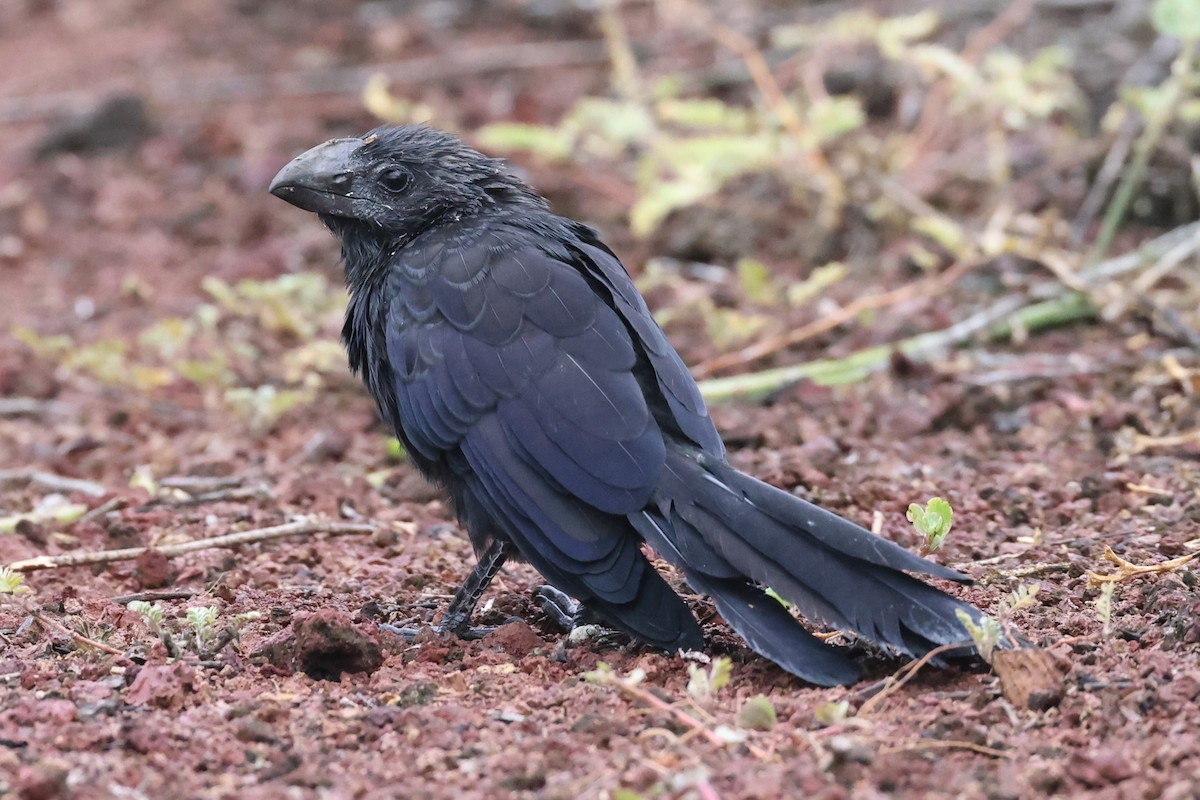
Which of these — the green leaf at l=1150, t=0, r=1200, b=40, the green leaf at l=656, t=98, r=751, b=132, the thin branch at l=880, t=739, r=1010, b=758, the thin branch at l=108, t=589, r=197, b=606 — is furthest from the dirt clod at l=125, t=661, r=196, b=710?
the green leaf at l=1150, t=0, r=1200, b=40

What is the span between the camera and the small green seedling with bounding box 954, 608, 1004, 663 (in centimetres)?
310

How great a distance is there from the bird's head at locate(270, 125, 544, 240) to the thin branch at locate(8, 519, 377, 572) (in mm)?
946

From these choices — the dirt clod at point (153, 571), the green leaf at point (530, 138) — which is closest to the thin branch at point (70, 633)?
the dirt clod at point (153, 571)

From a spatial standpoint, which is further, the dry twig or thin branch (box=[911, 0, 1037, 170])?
thin branch (box=[911, 0, 1037, 170])

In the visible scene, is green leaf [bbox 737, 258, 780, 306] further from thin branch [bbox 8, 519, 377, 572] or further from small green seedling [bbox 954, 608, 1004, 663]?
small green seedling [bbox 954, 608, 1004, 663]

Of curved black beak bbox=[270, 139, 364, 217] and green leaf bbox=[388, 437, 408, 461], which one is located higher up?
curved black beak bbox=[270, 139, 364, 217]

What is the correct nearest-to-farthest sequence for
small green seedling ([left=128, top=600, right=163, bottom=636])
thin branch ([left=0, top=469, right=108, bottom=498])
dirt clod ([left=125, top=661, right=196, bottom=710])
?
1. dirt clod ([left=125, top=661, right=196, bottom=710])
2. small green seedling ([left=128, top=600, right=163, bottom=636])
3. thin branch ([left=0, top=469, right=108, bottom=498])

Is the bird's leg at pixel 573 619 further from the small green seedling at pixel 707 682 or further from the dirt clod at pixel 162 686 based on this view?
the dirt clod at pixel 162 686

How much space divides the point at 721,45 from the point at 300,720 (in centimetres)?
785

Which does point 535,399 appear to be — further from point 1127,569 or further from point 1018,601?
point 1127,569

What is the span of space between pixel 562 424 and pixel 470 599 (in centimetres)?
58

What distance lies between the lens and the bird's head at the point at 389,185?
15.3 feet

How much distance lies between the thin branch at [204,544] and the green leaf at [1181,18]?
3664 mm

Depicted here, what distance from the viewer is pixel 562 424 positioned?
12.6ft
